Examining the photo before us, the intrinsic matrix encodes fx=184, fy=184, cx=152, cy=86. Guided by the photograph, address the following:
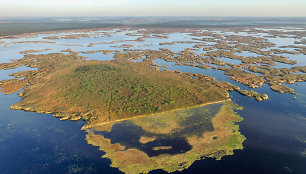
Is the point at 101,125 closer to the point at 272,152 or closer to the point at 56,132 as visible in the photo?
the point at 56,132

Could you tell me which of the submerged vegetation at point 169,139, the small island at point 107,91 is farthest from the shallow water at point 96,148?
the small island at point 107,91

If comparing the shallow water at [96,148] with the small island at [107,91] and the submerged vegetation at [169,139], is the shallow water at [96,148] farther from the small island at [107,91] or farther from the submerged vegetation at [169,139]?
the small island at [107,91]

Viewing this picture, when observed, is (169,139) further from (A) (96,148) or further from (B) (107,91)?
(B) (107,91)

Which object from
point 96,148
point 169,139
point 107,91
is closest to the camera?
point 96,148

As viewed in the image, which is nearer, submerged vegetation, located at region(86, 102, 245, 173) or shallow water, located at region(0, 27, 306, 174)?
shallow water, located at region(0, 27, 306, 174)

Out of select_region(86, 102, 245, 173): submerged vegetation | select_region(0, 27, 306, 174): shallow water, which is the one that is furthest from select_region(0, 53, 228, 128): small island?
select_region(0, 27, 306, 174): shallow water

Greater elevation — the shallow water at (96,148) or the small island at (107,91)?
the small island at (107,91)

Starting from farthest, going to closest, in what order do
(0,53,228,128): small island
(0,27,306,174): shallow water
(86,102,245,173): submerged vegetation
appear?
(0,53,228,128): small island → (86,102,245,173): submerged vegetation → (0,27,306,174): shallow water

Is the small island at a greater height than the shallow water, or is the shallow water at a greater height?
the small island

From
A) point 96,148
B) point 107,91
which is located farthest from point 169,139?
point 107,91

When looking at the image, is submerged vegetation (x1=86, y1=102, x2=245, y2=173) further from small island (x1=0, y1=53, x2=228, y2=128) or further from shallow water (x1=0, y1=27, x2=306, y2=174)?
small island (x1=0, y1=53, x2=228, y2=128)

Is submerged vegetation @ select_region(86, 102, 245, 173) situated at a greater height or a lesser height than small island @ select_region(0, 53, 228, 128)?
lesser

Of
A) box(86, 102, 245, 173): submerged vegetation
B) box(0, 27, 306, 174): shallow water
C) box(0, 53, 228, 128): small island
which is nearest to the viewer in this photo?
box(0, 27, 306, 174): shallow water

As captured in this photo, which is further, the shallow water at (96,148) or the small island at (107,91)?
the small island at (107,91)
